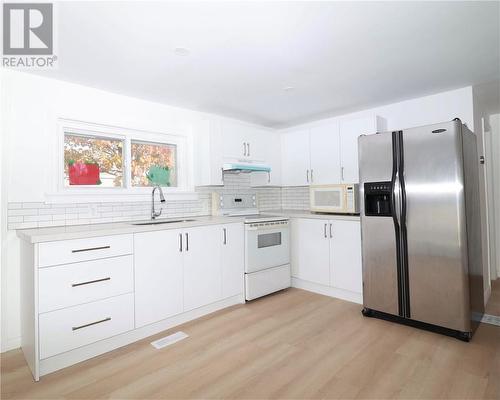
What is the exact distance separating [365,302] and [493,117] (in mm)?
3236

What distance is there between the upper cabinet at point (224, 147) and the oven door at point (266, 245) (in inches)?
29.4

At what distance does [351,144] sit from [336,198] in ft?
2.19

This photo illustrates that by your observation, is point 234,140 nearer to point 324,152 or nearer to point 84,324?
point 324,152

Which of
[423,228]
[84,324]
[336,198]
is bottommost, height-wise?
[84,324]

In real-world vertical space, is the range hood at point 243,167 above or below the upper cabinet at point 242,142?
below

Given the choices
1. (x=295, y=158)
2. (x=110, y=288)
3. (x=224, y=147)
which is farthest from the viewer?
(x=295, y=158)

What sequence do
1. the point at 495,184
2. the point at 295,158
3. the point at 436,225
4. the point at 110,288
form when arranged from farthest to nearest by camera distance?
1. the point at 295,158
2. the point at 495,184
3. the point at 436,225
4. the point at 110,288

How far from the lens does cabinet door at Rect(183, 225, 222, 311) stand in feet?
8.98

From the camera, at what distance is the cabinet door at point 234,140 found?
360 centimetres

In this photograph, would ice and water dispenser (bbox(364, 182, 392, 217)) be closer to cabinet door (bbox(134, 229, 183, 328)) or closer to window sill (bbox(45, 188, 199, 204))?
cabinet door (bbox(134, 229, 183, 328))

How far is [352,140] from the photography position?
344 cm

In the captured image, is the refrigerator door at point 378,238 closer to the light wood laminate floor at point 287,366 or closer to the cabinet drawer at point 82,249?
the light wood laminate floor at point 287,366

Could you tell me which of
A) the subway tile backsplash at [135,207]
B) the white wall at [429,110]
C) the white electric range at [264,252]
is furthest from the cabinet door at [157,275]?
the white wall at [429,110]

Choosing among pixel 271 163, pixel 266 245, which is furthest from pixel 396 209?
pixel 271 163
